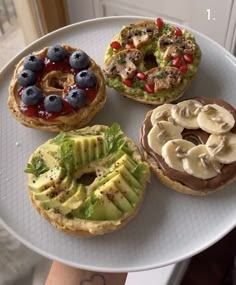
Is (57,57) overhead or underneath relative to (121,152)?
overhead

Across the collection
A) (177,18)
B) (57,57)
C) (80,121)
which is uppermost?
(57,57)

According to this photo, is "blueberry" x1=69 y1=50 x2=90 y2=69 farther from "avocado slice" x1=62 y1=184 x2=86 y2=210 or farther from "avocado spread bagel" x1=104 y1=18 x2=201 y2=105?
"avocado slice" x1=62 y1=184 x2=86 y2=210

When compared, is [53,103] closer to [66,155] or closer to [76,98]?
[76,98]

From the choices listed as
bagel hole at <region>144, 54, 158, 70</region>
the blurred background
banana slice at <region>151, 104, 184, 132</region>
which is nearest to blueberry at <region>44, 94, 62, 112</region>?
banana slice at <region>151, 104, 184, 132</region>

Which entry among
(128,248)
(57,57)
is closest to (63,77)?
(57,57)

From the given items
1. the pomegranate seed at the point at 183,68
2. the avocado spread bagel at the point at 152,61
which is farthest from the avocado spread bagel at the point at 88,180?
the pomegranate seed at the point at 183,68

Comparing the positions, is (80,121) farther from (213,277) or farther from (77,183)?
(213,277)

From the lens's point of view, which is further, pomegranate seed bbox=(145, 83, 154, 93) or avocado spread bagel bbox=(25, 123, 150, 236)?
pomegranate seed bbox=(145, 83, 154, 93)

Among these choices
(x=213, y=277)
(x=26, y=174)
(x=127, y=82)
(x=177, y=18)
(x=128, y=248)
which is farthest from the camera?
(x=177, y=18)
